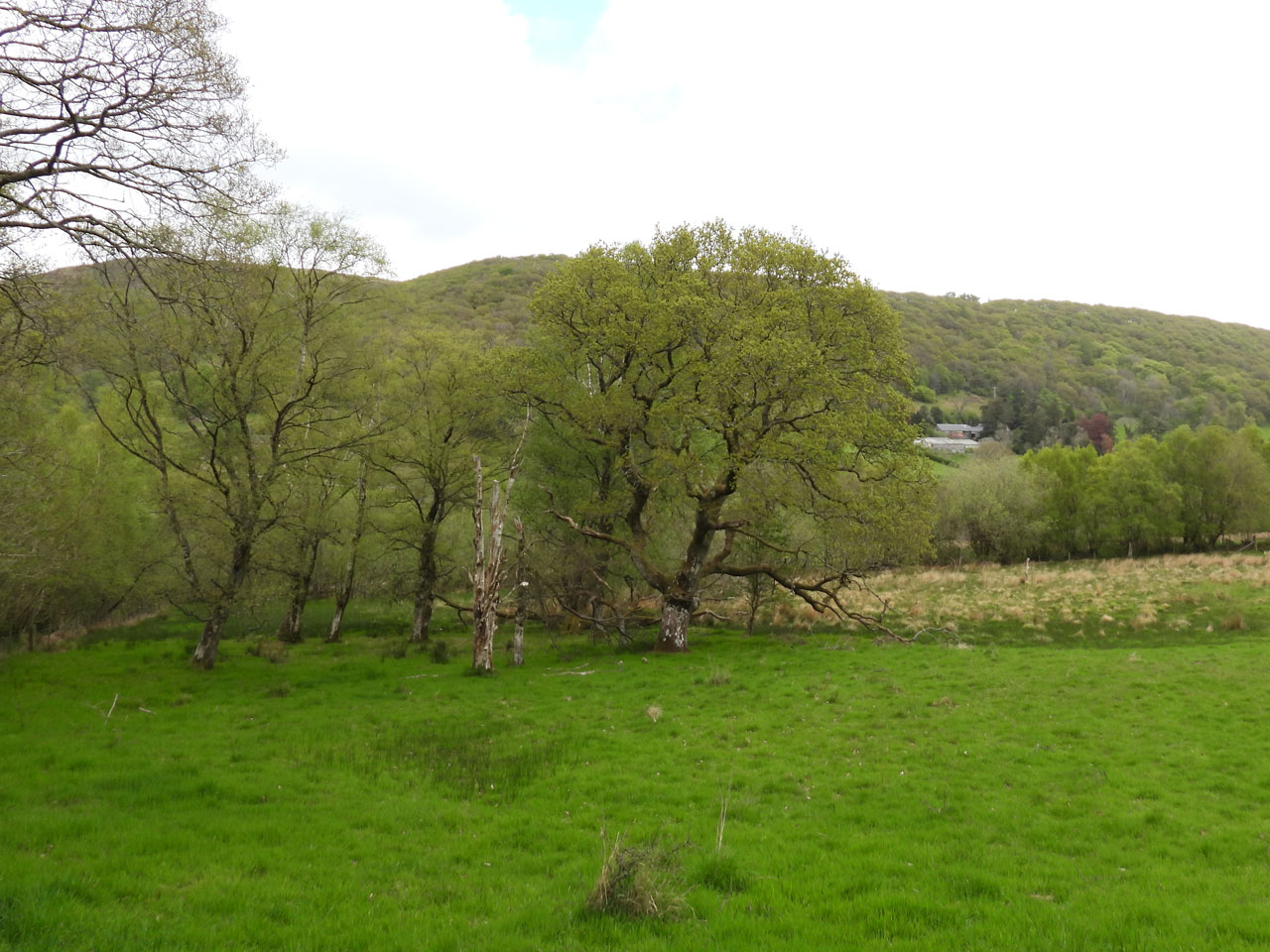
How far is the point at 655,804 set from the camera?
10.2m

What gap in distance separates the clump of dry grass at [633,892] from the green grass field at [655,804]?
0.43 ft

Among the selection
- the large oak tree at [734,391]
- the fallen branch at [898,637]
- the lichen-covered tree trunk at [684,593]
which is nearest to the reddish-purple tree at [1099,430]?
the fallen branch at [898,637]

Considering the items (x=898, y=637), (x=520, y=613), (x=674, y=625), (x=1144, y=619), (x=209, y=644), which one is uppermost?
(x=1144, y=619)

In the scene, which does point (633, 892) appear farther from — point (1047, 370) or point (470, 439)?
point (1047, 370)

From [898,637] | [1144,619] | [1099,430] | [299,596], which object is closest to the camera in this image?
[898,637]

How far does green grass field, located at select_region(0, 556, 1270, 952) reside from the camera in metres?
6.51

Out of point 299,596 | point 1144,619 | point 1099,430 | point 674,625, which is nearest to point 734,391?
point 674,625

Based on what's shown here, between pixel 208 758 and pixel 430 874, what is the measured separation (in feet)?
22.5

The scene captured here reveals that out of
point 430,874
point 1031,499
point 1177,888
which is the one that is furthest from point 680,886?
point 1031,499

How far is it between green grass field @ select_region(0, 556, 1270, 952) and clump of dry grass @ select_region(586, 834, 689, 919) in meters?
0.13

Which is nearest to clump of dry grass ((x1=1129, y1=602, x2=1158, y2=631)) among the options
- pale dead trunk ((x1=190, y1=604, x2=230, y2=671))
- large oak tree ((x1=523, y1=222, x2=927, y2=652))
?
large oak tree ((x1=523, y1=222, x2=927, y2=652))

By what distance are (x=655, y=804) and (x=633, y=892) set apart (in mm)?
3555

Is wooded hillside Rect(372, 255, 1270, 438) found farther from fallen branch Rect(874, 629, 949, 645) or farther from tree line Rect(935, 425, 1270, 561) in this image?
fallen branch Rect(874, 629, 949, 645)

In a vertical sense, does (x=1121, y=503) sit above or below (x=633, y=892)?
above
